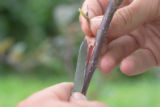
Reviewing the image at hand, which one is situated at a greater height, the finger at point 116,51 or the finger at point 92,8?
the finger at point 92,8

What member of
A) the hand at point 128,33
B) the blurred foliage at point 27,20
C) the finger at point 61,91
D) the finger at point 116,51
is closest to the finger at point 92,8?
the hand at point 128,33

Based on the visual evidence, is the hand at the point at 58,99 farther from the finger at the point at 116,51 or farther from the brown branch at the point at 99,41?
the finger at the point at 116,51

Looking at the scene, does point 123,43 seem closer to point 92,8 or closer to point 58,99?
point 92,8

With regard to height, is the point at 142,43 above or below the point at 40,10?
above

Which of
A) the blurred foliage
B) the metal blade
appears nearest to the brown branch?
the metal blade

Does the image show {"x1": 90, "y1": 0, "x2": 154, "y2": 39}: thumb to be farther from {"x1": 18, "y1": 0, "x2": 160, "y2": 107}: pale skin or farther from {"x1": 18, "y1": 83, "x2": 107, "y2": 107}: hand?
{"x1": 18, "y1": 83, "x2": 107, "y2": 107}: hand

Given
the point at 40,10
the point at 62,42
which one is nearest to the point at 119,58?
the point at 62,42

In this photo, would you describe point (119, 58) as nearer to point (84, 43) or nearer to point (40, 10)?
point (84, 43)
